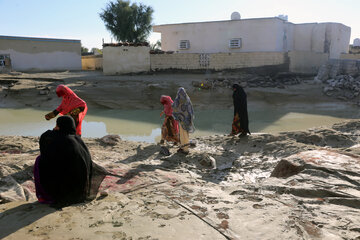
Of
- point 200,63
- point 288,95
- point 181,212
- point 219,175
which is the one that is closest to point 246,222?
point 181,212

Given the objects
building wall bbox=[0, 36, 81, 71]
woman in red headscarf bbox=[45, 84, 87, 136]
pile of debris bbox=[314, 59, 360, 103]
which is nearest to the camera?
woman in red headscarf bbox=[45, 84, 87, 136]

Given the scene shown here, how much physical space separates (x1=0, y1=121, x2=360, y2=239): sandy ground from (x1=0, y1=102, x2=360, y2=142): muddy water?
3971 millimetres

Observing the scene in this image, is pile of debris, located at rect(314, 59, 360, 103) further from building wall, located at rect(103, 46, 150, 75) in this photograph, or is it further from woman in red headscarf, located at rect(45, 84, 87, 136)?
woman in red headscarf, located at rect(45, 84, 87, 136)

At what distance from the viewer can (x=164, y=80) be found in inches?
619

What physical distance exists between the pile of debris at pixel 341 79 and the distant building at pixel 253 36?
3.75 meters

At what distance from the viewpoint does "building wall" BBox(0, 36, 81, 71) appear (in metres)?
21.8

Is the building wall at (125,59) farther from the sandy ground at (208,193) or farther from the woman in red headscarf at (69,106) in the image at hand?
the woman in red headscarf at (69,106)

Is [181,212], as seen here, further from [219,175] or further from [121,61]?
[121,61]

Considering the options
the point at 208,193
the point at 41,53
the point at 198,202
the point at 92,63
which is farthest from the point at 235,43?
the point at 198,202

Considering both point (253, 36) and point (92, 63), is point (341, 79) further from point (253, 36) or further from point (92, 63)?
point (92, 63)

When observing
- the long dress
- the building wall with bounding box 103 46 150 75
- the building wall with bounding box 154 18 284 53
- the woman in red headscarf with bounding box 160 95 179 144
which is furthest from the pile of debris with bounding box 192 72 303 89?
the long dress

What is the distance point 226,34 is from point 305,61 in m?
5.26

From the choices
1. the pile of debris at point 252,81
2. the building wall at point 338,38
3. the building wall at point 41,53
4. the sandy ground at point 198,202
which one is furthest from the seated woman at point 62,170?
the building wall at point 41,53

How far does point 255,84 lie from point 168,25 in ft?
31.3
